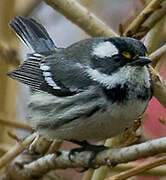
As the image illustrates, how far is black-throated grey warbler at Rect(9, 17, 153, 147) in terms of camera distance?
7.43ft

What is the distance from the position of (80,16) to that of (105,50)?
0.21 m

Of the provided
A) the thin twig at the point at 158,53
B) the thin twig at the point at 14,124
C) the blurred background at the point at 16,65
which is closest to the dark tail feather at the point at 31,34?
the blurred background at the point at 16,65

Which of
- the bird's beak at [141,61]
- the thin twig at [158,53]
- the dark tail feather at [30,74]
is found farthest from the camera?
the dark tail feather at [30,74]

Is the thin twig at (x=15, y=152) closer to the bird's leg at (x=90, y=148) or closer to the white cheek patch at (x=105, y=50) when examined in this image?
the bird's leg at (x=90, y=148)

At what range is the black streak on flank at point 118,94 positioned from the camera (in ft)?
7.41

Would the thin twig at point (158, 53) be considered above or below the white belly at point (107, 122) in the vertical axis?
above

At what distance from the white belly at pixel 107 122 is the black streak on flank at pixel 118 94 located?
0.02 metres

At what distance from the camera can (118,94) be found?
2.26m

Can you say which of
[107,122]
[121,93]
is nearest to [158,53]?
[121,93]

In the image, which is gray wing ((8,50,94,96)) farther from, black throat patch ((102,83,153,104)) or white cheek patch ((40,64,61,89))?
black throat patch ((102,83,153,104))

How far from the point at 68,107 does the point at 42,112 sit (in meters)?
0.19

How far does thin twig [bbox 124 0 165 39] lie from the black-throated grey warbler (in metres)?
0.23

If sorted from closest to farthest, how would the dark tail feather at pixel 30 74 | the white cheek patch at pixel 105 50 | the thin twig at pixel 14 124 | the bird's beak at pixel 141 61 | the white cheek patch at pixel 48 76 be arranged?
1. the bird's beak at pixel 141 61
2. the white cheek patch at pixel 105 50
3. the white cheek patch at pixel 48 76
4. the dark tail feather at pixel 30 74
5. the thin twig at pixel 14 124

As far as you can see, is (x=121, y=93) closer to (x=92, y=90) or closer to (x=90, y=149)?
(x=92, y=90)
